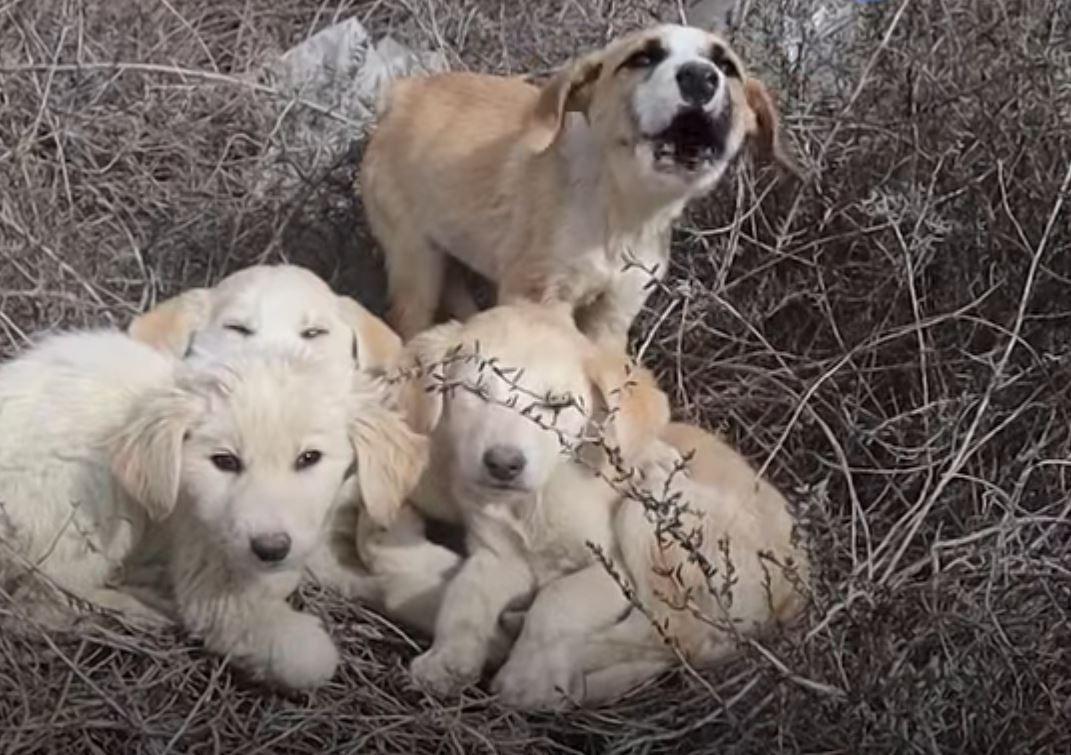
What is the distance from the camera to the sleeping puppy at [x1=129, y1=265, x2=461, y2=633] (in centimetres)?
410

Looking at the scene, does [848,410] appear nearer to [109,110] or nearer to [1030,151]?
[1030,151]

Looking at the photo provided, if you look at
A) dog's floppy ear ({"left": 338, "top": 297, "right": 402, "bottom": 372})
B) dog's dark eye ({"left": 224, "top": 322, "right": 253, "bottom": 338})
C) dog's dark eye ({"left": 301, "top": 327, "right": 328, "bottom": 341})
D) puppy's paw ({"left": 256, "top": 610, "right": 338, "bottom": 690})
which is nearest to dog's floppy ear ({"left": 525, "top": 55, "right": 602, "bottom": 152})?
dog's floppy ear ({"left": 338, "top": 297, "right": 402, "bottom": 372})

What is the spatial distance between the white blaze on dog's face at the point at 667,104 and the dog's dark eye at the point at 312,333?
0.79m

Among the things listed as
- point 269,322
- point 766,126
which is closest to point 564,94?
point 766,126

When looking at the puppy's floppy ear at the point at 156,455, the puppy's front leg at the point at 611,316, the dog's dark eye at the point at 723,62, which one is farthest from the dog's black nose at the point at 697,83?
the puppy's floppy ear at the point at 156,455

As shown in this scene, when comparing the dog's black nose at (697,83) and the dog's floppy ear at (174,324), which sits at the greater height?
the dog's black nose at (697,83)

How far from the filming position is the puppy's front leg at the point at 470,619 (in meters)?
3.87

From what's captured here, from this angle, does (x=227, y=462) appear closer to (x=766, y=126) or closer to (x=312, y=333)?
(x=312, y=333)

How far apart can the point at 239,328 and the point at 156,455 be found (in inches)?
29.8

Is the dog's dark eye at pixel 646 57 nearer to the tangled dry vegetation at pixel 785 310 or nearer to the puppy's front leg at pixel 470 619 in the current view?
the tangled dry vegetation at pixel 785 310

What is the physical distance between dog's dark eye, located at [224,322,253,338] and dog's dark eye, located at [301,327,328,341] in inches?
4.7

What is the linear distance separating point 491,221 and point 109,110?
146cm

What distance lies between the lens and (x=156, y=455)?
12.1 ft

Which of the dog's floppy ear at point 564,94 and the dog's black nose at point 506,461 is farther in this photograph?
the dog's floppy ear at point 564,94
